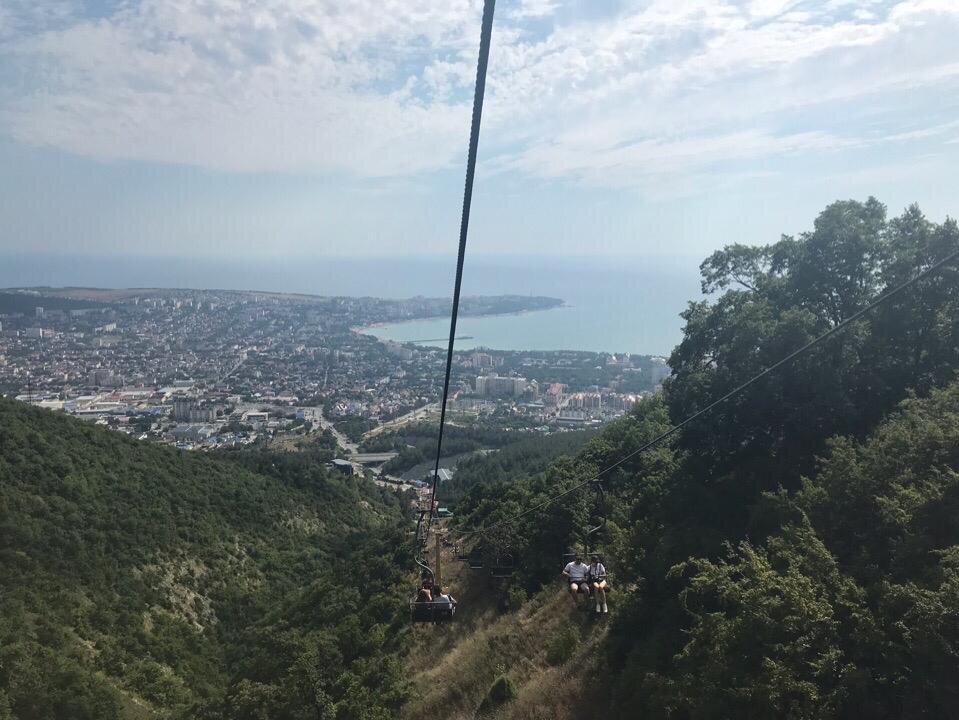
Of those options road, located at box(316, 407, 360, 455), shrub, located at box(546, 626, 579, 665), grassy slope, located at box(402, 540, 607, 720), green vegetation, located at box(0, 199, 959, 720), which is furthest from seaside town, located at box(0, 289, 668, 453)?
shrub, located at box(546, 626, 579, 665)

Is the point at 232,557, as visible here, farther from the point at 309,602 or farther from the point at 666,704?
the point at 666,704

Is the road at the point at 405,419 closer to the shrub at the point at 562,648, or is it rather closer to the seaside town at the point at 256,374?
the seaside town at the point at 256,374

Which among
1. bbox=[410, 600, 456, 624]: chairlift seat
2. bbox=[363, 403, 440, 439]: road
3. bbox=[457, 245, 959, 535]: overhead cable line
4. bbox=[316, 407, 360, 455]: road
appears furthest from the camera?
bbox=[363, 403, 440, 439]: road

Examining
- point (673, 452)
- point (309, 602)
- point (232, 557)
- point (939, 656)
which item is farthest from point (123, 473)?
point (939, 656)

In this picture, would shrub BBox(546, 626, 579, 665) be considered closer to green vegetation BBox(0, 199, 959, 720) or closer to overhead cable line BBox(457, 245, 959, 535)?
green vegetation BBox(0, 199, 959, 720)

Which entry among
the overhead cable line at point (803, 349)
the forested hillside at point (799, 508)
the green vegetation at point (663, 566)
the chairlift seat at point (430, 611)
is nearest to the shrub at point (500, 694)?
the green vegetation at point (663, 566)

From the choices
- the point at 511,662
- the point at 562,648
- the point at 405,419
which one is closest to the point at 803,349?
the point at 562,648
